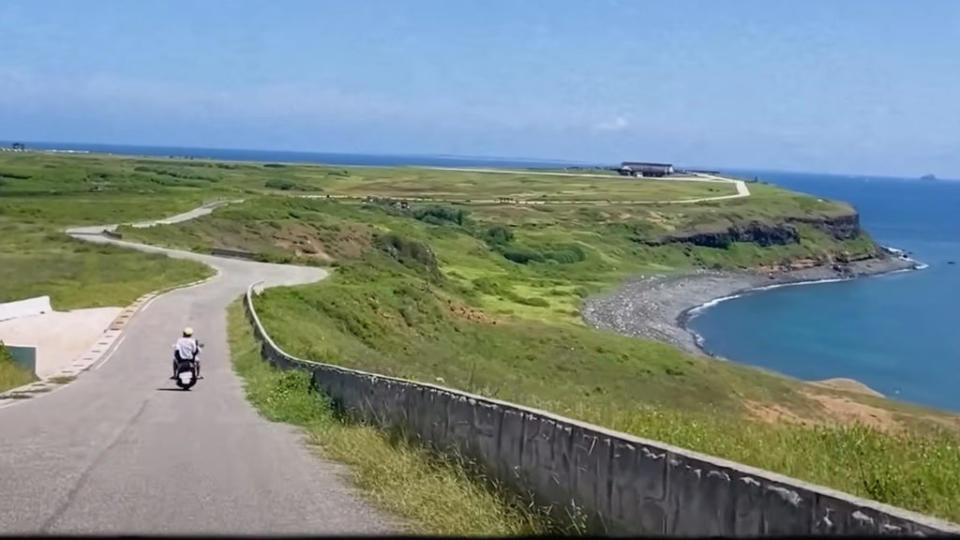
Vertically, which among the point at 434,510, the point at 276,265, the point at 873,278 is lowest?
the point at 873,278

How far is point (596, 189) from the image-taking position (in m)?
189

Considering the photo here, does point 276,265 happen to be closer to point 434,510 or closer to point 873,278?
point 434,510

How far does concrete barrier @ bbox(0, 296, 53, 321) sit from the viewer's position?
140 ft

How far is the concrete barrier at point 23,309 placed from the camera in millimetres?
42688

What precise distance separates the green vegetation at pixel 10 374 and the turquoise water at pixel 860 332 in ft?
143

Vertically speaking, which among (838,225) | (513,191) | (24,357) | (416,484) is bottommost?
(838,225)

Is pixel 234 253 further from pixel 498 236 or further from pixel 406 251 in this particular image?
pixel 498 236

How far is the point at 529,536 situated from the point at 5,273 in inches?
2083

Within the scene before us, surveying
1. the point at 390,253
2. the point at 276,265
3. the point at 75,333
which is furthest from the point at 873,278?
the point at 75,333

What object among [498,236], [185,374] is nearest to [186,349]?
[185,374]

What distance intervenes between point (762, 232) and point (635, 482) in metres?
135

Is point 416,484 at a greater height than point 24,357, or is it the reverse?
point 416,484

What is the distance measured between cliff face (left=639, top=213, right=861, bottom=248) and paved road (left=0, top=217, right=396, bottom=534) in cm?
10751

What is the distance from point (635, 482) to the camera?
321 inches
